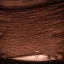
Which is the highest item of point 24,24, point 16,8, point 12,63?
point 16,8

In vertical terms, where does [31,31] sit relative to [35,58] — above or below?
above

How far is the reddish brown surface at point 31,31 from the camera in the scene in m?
3.99

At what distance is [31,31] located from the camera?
4.05 m

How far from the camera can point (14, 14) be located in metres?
4.01

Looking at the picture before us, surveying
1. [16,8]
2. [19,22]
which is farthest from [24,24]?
[16,8]

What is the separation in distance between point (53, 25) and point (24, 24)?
639 mm

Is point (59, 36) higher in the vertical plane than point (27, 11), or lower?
lower

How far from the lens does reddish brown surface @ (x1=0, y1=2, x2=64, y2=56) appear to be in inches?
157

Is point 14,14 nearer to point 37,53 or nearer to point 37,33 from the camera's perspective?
point 37,33

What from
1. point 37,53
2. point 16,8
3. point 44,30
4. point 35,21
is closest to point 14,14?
point 16,8

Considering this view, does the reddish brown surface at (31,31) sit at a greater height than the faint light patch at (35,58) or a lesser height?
greater

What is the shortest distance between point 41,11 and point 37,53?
3.02ft

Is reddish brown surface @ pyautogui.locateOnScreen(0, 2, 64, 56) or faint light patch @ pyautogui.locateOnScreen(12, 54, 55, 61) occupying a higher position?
reddish brown surface @ pyautogui.locateOnScreen(0, 2, 64, 56)

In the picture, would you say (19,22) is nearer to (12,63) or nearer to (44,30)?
(44,30)
